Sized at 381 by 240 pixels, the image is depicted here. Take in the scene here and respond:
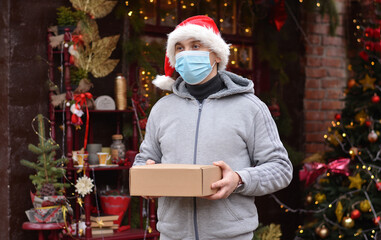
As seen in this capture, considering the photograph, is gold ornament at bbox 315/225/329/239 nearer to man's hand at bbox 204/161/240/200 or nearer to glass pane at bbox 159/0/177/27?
glass pane at bbox 159/0/177/27

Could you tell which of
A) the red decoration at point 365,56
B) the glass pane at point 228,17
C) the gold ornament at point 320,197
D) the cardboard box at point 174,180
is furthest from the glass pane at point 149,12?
the cardboard box at point 174,180

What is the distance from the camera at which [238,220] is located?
2242 mm

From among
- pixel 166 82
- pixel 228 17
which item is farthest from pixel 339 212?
pixel 166 82

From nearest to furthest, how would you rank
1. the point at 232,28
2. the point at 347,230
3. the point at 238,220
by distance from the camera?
the point at 238,220, the point at 347,230, the point at 232,28

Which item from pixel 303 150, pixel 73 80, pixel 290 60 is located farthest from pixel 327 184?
pixel 73 80

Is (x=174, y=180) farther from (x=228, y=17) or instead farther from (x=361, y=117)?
(x=228, y=17)

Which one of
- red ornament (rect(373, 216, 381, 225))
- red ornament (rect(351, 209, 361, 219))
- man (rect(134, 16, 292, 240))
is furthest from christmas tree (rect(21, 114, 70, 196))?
red ornament (rect(373, 216, 381, 225))

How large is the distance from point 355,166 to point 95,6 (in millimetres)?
2397

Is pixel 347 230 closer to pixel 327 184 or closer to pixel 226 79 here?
pixel 327 184

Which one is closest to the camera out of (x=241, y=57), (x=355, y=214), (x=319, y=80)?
(x=355, y=214)

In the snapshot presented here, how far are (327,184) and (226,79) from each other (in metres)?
2.79

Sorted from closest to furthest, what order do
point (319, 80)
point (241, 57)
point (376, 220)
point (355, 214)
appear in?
point (376, 220) < point (355, 214) < point (241, 57) < point (319, 80)

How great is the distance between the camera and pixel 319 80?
5.75 meters

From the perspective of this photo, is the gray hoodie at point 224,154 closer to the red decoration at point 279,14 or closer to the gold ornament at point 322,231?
the gold ornament at point 322,231
